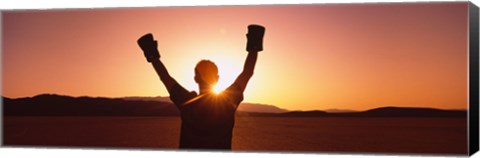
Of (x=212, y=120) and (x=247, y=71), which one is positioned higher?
(x=247, y=71)

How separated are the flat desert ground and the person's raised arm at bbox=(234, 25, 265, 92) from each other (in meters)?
0.30

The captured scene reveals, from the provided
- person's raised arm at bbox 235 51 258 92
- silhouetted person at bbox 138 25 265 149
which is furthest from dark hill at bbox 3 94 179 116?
person's raised arm at bbox 235 51 258 92

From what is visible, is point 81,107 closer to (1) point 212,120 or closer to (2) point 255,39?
(1) point 212,120

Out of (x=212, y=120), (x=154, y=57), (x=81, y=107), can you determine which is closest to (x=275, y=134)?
(x=212, y=120)

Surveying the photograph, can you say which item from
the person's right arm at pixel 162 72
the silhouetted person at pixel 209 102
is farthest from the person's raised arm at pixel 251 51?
the person's right arm at pixel 162 72

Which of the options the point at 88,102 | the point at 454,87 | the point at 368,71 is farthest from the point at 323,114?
the point at 88,102

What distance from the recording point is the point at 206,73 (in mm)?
7727

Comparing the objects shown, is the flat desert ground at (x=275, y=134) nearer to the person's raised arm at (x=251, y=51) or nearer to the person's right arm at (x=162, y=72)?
the person's right arm at (x=162, y=72)

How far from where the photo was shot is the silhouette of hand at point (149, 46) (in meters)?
7.82

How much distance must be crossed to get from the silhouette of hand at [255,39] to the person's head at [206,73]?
1.04 feet

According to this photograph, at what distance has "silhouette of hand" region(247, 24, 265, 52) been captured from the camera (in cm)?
765

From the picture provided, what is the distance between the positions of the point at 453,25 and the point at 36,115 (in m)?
3.45

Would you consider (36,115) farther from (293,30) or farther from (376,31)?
(376,31)

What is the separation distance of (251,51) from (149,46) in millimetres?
838
